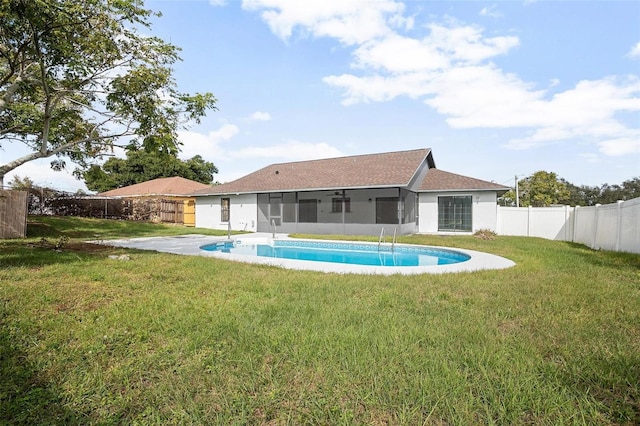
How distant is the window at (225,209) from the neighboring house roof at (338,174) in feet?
2.72

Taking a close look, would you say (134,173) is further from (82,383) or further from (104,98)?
(82,383)

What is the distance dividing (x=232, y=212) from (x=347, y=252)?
1106 centimetres

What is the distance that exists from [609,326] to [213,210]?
22192 mm

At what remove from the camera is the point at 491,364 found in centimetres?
302

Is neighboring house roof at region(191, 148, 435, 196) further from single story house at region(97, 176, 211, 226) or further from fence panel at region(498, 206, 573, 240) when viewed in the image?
fence panel at region(498, 206, 573, 240)

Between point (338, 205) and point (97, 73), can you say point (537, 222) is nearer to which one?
point (338, 205)

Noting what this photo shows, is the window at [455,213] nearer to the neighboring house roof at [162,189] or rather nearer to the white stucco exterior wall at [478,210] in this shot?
the white stucco exterior wall at [478,210]

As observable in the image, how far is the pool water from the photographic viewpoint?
11539mm

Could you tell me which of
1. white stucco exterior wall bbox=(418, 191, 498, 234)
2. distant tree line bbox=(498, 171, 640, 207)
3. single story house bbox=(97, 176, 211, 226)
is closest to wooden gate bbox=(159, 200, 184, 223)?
single story house bbox=(97, 176, 211, 226)

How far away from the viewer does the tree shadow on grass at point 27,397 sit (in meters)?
2.42

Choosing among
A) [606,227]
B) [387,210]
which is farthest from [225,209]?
[606,227]

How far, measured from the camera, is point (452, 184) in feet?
62.6

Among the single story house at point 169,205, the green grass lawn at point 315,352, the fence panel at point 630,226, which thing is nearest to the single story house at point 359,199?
the single story house at point 169,205

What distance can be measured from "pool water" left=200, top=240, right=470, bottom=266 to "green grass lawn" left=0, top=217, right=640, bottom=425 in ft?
17.7
